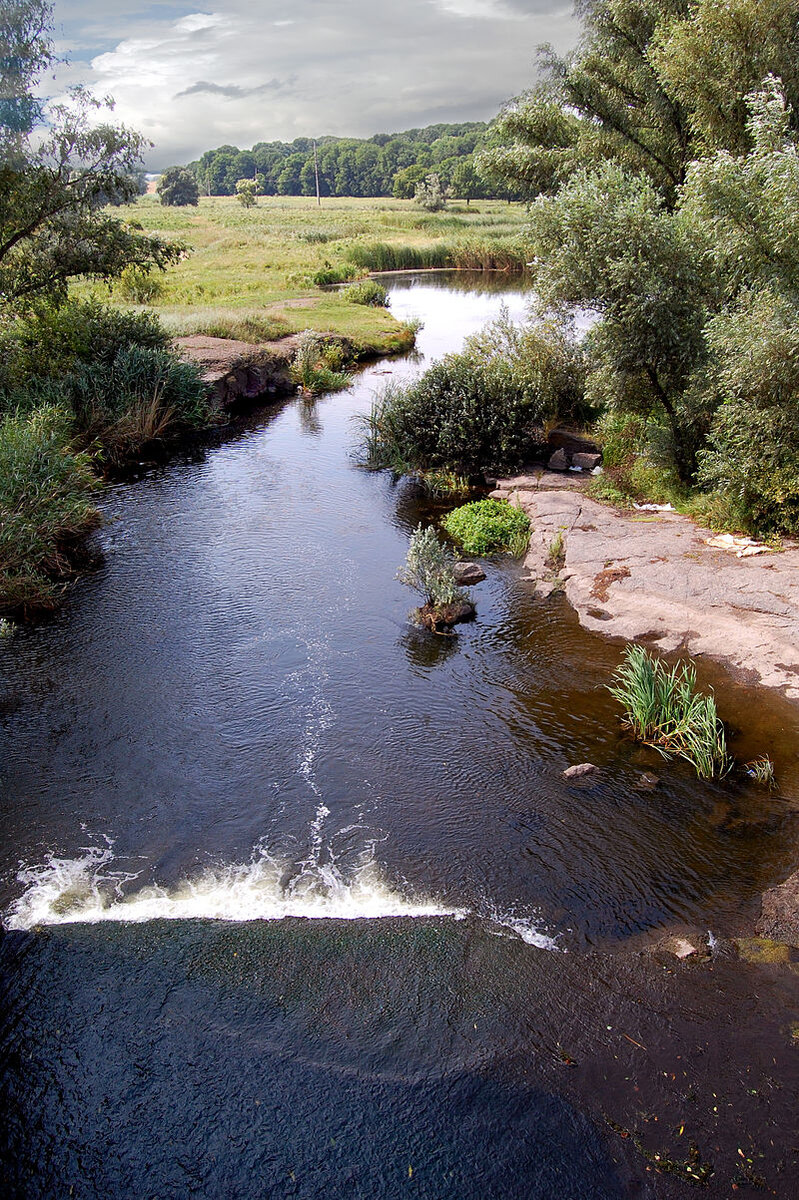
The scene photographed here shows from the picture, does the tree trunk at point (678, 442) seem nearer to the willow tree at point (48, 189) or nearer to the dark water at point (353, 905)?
the dark water at point (353, 905)

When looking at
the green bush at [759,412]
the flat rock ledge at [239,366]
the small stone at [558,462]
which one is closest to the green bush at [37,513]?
the flat rock ledge at [239,366]

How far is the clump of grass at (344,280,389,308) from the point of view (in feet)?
142

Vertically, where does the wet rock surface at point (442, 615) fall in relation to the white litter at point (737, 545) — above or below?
below

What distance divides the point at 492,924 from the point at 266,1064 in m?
2.39

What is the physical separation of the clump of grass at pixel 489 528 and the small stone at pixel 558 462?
3.06 meters

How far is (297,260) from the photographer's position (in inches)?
2196

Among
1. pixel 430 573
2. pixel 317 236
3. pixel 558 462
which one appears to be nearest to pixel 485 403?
pixel 558 462

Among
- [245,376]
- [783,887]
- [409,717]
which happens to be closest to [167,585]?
[409,717]

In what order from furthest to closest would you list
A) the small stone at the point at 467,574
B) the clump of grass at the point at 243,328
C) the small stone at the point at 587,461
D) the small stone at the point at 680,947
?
the clump of grass at the point at 243,328 → the small stone at the point at 587,461 → the small stone at the point at 467,574 → the small stone at the point at 680,947

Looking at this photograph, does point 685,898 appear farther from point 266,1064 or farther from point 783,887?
point 266,1064

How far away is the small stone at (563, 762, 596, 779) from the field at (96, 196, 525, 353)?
13.6 metres

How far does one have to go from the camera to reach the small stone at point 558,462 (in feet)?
64.7

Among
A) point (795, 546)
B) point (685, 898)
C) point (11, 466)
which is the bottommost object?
point (685, 898)

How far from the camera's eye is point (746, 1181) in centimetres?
532
